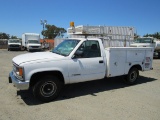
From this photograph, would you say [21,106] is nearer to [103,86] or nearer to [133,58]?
[103,86]

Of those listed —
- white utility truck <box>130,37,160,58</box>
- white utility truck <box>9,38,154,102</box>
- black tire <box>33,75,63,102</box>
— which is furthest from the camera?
white utility truck <box>130,37,160,58</box>

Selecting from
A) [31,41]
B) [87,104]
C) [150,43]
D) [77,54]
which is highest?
[31,41]

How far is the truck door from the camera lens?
17.8ft

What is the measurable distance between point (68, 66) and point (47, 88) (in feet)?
2.91

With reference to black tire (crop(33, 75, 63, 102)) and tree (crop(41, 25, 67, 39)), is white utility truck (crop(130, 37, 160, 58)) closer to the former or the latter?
black tire (crop(33, 75, 63, 102))

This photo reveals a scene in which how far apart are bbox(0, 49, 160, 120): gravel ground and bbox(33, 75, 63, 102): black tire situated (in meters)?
0.18

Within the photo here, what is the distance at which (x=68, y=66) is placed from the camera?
17.3 feet

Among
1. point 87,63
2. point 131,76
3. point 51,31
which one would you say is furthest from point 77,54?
point 51,31

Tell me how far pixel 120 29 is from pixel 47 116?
18.2 feet

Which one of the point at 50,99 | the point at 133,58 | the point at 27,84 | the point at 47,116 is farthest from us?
the point at 133,58

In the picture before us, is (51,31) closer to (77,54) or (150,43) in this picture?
(150,43)

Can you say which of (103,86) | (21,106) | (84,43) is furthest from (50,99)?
(103,86)

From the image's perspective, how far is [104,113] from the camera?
4449 mm

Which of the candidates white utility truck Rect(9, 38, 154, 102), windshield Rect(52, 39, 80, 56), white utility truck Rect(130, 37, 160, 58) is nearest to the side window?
white utility truck Rect(9, 38, 154, 102)
